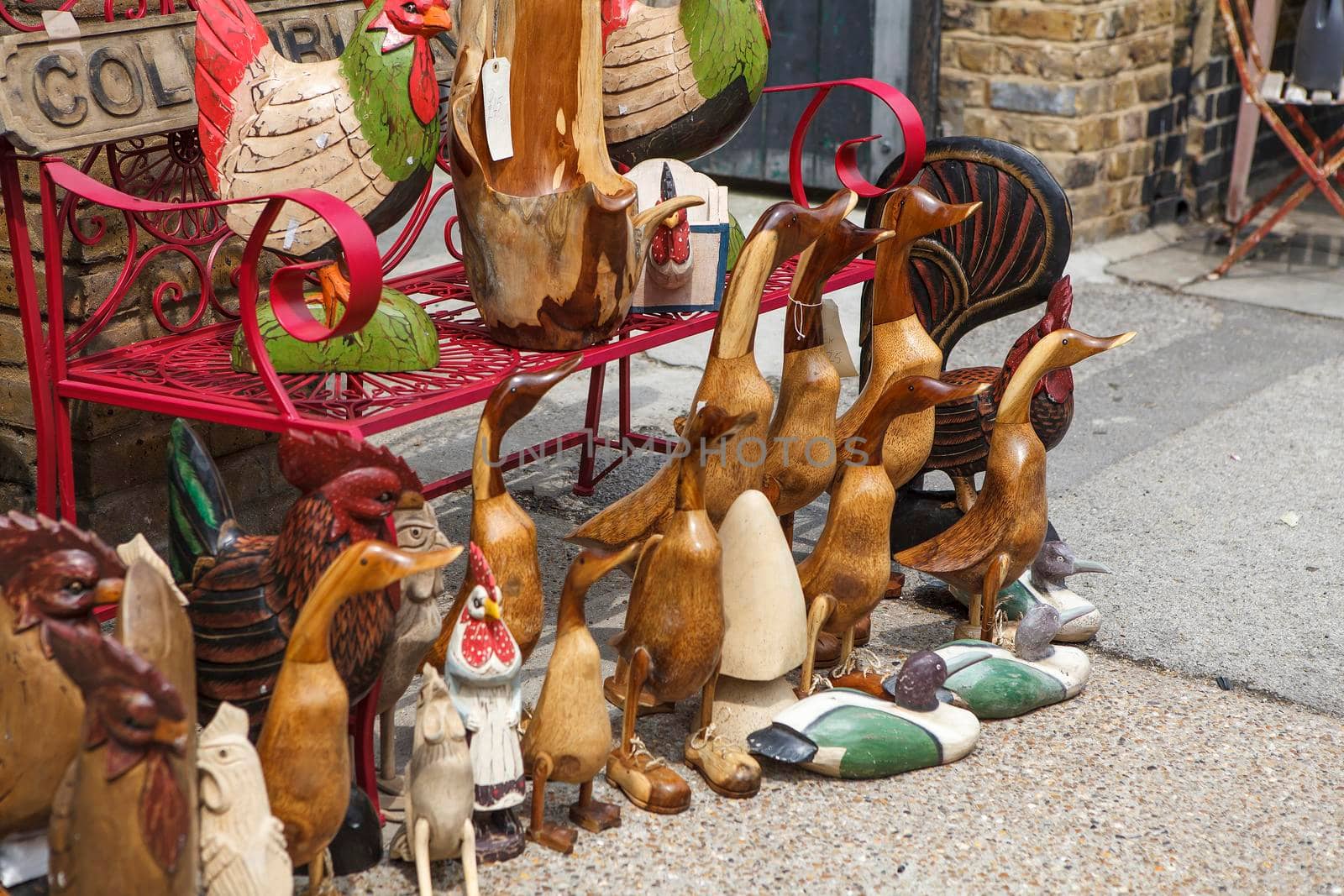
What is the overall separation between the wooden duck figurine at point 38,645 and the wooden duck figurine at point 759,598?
1.03 m

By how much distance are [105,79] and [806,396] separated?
140cm

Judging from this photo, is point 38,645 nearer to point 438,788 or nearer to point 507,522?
point 438,788

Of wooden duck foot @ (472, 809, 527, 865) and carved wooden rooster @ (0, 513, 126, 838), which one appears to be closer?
carved wooden rooster @ (0, 513, 126, 838)

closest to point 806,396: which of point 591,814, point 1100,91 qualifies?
point 591,814

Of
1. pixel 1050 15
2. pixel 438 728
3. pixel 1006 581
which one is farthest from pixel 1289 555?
pixel 1050 15

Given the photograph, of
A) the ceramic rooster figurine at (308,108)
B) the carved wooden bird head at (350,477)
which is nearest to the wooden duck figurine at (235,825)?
the carved wooden bird head at (350,477)

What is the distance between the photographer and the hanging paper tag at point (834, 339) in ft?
9.84

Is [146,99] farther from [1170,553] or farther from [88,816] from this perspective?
[1170,553]

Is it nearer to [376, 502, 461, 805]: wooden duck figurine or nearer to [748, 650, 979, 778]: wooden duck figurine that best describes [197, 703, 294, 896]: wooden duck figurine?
[376, 502, 461, 805]: wooden duck figurine

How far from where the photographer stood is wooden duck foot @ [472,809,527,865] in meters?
2.31

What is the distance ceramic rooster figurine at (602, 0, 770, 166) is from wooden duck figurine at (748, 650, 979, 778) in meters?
1.24

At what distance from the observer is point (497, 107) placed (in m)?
2.68

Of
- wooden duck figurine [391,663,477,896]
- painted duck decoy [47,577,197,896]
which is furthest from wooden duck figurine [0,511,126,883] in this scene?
wooden duck figurine [391,663,477,896]

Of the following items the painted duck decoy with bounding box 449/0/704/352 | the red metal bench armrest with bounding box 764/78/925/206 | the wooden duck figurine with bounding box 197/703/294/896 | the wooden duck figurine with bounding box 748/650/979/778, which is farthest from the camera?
the red metal bench armrest with bounding box 764/78/925/206
